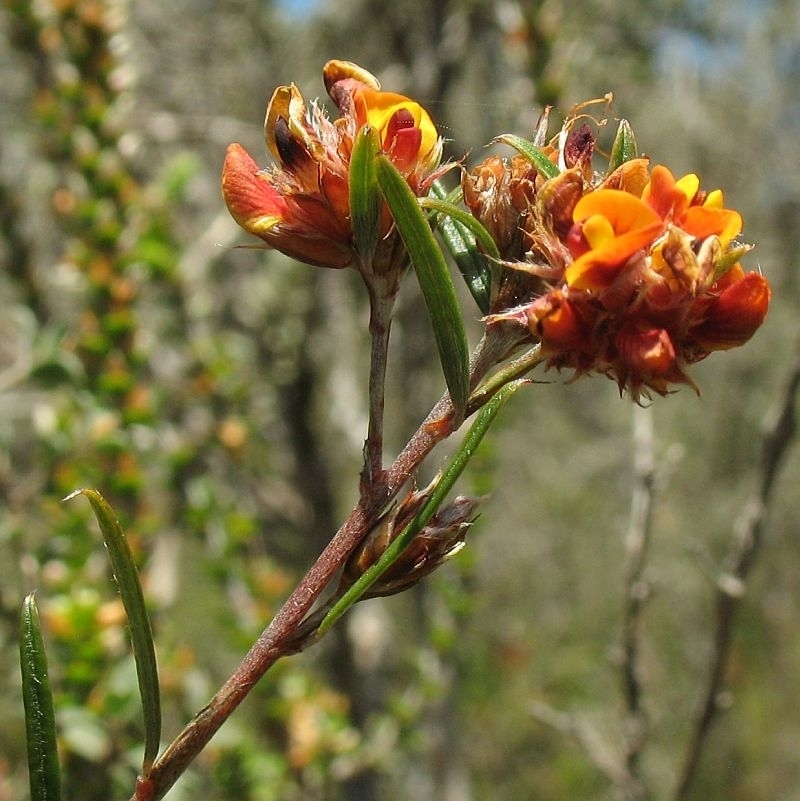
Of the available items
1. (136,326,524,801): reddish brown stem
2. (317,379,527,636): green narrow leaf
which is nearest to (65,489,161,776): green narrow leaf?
(136,326,524,801): reddish brown stem

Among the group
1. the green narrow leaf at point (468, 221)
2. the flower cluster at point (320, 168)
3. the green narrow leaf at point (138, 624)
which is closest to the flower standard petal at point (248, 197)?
the flower cluster at point (320, 168)

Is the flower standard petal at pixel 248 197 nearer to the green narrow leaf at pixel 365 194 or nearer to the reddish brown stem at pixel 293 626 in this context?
the green narrow leaf at pixel 365 194

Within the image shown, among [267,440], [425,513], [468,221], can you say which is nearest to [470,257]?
[468,221]

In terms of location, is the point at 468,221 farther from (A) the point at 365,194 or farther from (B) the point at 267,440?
(B) the point at 267,440

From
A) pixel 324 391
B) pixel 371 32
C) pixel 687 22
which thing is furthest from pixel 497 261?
pixel 687 22

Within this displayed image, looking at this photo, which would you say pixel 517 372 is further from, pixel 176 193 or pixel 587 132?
pixel 176 193

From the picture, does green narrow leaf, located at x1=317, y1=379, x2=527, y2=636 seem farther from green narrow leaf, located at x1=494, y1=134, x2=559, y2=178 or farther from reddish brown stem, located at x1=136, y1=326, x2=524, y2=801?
green narrow leaf, located at x1=494, y1=134, x2=559, y2=178
